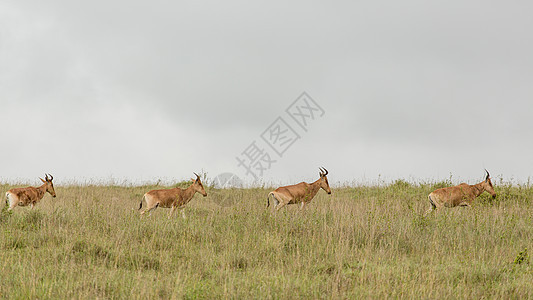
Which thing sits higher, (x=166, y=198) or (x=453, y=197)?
(x=453, y=197)

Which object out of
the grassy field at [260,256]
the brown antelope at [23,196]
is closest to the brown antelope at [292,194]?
the grassy field at [260,256]

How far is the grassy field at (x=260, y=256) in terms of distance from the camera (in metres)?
6.07

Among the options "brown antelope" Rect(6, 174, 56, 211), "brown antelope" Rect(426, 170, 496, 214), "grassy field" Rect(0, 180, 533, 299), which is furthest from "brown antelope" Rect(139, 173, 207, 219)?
"brown antelope" Rect(426, 170, 496, 214)

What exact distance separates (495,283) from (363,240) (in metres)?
3.00

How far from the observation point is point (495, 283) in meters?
6.65

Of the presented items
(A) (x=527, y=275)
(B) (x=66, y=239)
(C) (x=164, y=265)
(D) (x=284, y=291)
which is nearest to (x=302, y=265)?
(D) (x=284, y=291)

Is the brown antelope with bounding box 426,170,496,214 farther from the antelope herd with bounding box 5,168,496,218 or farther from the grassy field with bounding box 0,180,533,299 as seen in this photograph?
the grassy field with bounding box 0,180,533,299

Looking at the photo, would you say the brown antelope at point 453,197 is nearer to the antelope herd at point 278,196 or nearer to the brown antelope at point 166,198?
the antelope herd at point 278,196

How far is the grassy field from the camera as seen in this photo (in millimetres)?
6066

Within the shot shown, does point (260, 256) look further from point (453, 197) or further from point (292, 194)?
point (453, 197)

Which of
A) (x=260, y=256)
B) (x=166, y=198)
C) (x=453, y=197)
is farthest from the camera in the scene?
(x=453, y=197)

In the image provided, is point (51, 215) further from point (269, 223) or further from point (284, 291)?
point (284, 291)

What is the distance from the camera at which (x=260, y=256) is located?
8039mm

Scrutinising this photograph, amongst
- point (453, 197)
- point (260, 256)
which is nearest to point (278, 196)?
point (453, 197)
